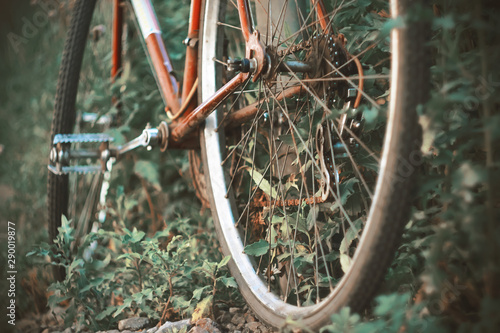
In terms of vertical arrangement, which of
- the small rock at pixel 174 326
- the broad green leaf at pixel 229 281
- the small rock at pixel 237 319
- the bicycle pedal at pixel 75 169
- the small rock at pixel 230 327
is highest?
the bicycle pedal at pixel 75 169

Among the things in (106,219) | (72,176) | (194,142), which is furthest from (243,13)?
(72,176)

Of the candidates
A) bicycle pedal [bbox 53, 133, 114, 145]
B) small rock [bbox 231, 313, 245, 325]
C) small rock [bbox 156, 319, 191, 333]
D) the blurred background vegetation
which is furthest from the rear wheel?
small rock [bbox 231, 313, 245, 325]

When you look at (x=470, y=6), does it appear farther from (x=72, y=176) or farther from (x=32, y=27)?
(x=32, y=27)

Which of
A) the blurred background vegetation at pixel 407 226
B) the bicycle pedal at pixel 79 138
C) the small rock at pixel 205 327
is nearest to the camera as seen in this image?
the blurred background vegetation at pixel 407 226

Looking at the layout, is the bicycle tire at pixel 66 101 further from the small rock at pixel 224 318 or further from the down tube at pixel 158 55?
the small rock at pixel 224 318

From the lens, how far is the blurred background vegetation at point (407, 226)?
2.32 feet

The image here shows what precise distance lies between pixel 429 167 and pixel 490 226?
0.44m

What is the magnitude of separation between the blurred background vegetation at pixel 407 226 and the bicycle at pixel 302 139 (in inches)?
2.4

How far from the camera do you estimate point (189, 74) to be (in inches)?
61.5

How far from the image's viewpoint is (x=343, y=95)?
1078 mm

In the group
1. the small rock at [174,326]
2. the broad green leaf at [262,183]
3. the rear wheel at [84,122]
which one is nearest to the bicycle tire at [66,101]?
the rear wheel at [84,122]

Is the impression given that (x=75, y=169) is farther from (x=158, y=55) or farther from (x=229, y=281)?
(x=229, y=281)

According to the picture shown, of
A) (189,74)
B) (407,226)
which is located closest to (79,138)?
(189,74)

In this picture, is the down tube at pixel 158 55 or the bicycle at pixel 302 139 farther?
the down tube at pixel 158 55
